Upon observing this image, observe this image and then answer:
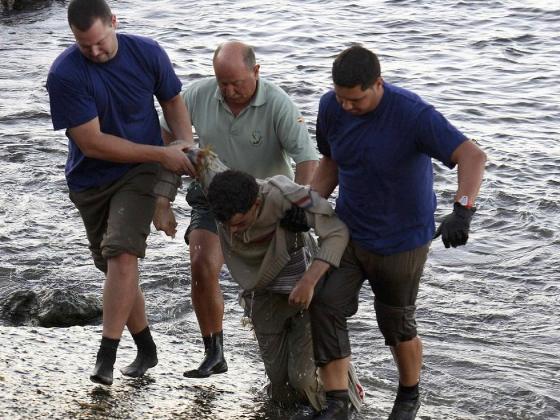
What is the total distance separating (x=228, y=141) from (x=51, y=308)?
1.94 metres

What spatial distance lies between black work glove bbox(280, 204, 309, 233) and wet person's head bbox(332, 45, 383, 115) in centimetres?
53

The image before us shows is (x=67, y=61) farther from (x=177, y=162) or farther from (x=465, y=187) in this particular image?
(x=465, y=187)

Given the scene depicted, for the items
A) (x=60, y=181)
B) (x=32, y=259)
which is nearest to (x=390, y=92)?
(x=32, y=259)

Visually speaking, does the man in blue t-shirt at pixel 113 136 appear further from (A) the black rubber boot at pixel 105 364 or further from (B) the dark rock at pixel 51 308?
(B) the dark rock at pixel 51 308

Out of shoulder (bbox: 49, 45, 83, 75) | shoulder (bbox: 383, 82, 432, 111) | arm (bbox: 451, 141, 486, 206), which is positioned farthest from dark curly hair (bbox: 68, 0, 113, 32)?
arm (bbox: 451, 141, 486, 206)

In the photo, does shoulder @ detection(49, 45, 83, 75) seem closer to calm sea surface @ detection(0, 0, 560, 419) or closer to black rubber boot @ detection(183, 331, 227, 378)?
calm sea surface @ detection(0, 0, 560, 419)

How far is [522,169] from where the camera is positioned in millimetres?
11328

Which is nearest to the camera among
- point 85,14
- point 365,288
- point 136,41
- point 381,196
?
point 381,196

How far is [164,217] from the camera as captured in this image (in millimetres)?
5875

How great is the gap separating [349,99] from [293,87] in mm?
9162

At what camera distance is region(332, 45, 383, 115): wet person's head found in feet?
16.8

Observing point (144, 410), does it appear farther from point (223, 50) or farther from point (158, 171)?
point (223, 50)

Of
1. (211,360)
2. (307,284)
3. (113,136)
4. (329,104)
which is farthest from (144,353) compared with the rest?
(329,104)

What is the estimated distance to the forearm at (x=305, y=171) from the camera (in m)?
6.09
